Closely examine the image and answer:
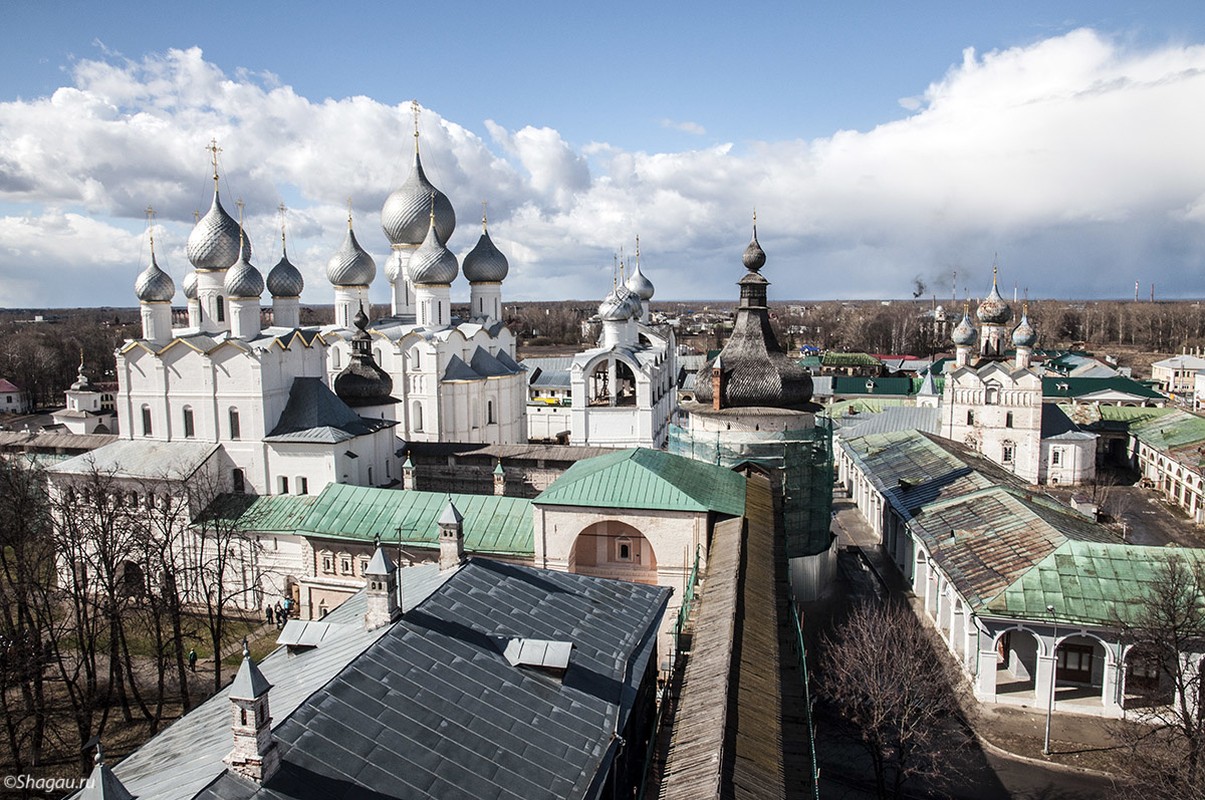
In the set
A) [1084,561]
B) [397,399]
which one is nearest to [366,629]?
[1084,561]

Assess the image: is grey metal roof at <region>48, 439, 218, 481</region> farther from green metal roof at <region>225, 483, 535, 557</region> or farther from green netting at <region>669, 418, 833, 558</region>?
green netting at <region>669, 418, 833, 558</region>

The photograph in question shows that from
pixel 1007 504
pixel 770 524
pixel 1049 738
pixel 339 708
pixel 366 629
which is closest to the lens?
pixel 339 708

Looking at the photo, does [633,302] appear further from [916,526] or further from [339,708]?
[339,708]

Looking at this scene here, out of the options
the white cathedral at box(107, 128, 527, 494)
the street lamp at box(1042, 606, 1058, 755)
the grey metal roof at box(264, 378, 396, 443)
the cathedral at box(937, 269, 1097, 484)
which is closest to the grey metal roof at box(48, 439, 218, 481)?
the white cathedral at box(107, 128, 527, 494)

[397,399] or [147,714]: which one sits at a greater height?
[397,399]

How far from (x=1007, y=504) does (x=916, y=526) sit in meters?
2.48

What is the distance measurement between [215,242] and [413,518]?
16589mm

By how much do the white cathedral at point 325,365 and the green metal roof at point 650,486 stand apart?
9656 millimetres

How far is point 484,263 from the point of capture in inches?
1601

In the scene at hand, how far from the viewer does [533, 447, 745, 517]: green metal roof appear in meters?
17.9

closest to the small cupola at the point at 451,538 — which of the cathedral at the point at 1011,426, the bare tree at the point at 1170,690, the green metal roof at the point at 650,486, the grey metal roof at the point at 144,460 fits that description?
the green metal roof at the point at 650,486

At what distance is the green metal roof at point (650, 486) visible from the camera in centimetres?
1792

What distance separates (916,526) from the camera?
24250 millimetres

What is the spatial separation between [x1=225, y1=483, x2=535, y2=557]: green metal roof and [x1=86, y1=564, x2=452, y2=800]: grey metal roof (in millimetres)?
8369
